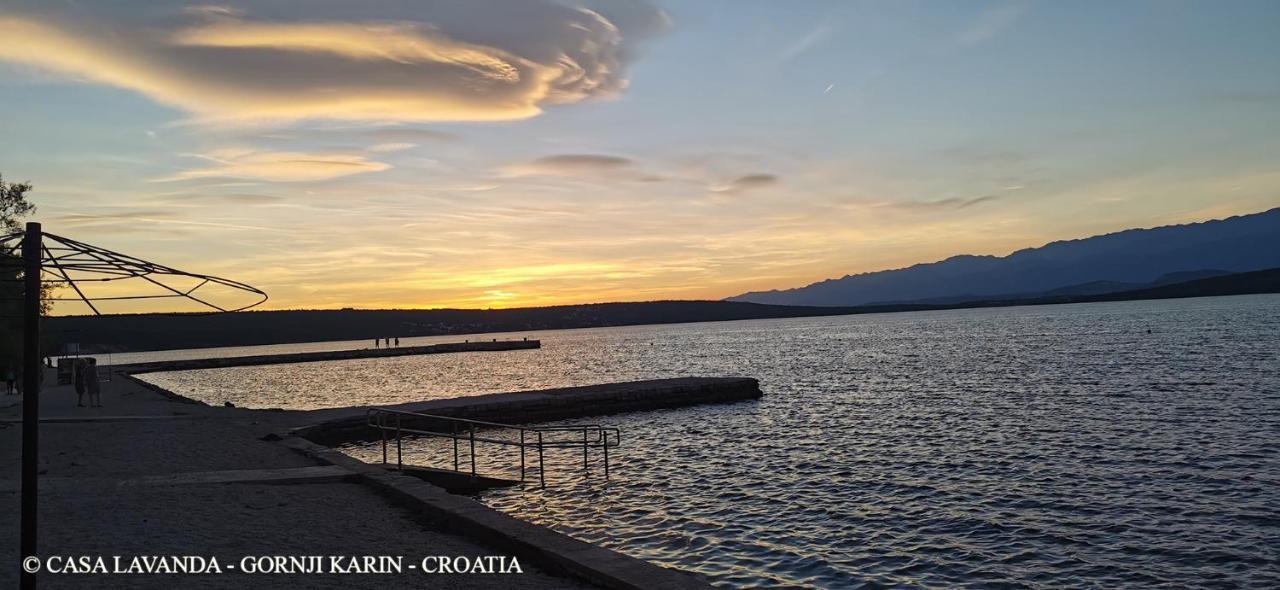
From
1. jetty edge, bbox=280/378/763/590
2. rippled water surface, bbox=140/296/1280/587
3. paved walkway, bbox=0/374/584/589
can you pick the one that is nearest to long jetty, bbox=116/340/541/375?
jetty edge, bbox=280/378/763/590

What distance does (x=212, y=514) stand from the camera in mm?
12094

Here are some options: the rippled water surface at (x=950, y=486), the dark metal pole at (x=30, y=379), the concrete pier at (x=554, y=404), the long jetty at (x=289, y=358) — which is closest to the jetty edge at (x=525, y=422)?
the concrete pier at (x=554, y=404)

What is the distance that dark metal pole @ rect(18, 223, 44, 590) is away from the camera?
18.4 ft

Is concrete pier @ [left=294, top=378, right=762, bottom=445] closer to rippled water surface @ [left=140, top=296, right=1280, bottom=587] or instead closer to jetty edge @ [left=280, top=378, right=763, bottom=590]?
jetty edge @ [left=280, top=378, right=763, bottom=590]

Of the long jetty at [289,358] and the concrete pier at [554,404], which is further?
the long jetty at [289,358]

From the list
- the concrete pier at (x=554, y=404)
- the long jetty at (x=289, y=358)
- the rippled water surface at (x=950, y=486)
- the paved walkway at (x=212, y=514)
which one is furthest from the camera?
the long jetty at (x=289, y=358)

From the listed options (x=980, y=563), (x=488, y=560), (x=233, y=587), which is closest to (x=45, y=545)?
(x=233, y=587)

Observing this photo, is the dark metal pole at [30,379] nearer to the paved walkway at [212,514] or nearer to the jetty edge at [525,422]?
the paved walkway at [212,514]

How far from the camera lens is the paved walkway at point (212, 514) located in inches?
357

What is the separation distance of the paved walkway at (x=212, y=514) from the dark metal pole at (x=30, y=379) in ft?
8.39

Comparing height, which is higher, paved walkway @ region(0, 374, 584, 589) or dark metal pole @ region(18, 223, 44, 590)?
dark metal pole @ region(18, 223, 44, 590)

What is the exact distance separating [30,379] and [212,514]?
7.63 meters

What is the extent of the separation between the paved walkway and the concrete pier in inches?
286

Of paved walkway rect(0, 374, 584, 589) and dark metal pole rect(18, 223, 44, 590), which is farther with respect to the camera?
paved walkway rect(0, 374, 584, 589)
